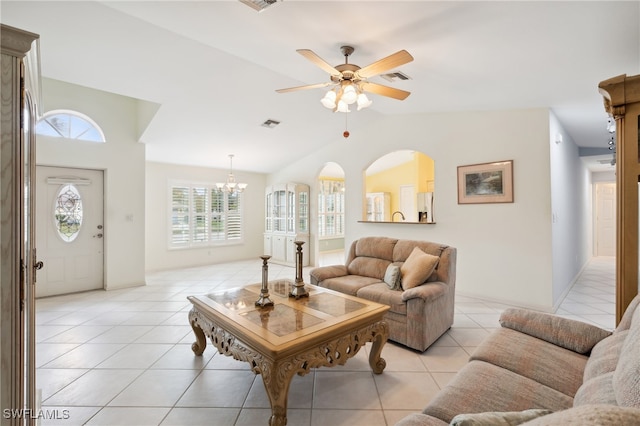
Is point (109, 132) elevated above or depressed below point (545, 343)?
above

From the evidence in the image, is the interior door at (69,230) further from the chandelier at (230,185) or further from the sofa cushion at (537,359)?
the sofa cushion at (537,359)

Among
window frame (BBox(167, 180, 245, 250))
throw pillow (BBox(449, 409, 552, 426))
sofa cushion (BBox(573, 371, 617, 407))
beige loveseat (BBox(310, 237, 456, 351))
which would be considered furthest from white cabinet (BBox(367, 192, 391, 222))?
throw pillow (BBox(449, 409, 552, 426))

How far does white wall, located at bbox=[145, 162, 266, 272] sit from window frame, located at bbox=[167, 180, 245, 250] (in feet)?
→ 0.26

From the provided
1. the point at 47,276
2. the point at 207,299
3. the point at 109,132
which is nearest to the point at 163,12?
the point at 207,299

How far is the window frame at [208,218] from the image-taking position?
6.46 metres

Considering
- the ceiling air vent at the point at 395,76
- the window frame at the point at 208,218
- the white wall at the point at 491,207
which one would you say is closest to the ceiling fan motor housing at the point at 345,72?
the ceiling air vent at the point at 395,76

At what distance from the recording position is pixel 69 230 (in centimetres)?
445

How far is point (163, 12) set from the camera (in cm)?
242

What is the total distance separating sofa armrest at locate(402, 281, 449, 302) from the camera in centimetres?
250

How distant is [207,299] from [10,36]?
1.92 metres

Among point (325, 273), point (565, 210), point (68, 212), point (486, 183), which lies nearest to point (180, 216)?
point (68, 212)

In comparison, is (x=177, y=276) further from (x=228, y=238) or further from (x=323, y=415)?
(x=323, y=415)

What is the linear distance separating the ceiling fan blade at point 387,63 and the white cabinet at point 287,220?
454cm

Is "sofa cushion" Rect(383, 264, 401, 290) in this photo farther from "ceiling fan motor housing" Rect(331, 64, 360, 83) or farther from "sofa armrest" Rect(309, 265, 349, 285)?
"ceiling fan motor housing" Rect(331, 64, 360, 83)
